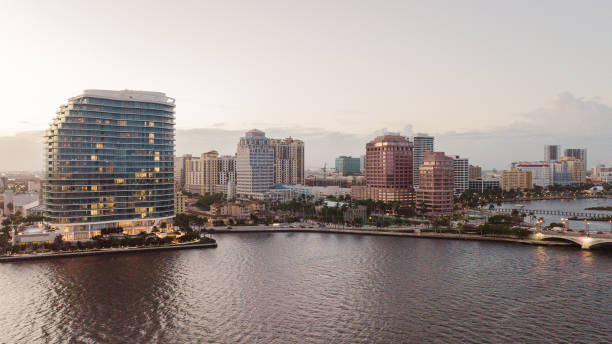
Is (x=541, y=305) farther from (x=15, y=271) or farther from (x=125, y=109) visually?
(x=125, y=109)

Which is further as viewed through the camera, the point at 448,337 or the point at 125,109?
the point at 125,109

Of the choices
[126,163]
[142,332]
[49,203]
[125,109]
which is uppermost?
[125,109]

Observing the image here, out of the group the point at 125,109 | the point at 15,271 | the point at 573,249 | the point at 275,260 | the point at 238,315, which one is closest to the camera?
the point at 238,315

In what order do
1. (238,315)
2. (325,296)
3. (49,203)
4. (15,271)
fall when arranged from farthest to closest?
(49,203), (15,271), (325,296), (238,315)

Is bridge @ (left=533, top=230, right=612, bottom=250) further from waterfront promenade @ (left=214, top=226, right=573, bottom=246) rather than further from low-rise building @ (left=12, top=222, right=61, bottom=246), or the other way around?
low-rise building @ (left=12, top=222, right=61, bottom=246)

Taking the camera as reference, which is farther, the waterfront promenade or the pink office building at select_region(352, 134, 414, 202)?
the pink office building at select_region(352, 134, 414, 202)

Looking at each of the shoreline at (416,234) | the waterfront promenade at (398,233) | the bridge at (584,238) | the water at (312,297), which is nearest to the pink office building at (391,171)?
the waterfront promenade at (398,233)

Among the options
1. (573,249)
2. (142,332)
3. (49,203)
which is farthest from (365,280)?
(49,203)

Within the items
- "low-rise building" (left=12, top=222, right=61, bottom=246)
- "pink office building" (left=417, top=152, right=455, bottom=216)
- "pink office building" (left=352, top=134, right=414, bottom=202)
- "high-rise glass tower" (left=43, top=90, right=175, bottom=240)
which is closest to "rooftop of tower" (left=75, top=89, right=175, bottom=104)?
"high-rise glass tower" (left=43, top=90, right=175, bottom=240)
